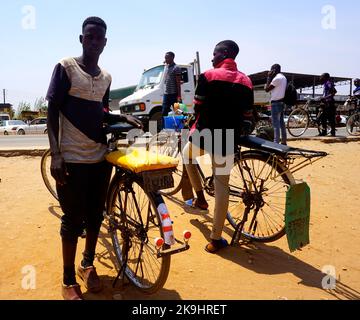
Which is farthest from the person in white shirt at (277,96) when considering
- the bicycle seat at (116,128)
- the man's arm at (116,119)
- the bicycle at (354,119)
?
the bicycle seat at (116,128)

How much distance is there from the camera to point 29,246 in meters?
3.26

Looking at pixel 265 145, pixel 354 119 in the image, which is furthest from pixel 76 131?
pixel 354 119

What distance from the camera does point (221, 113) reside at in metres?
3.06

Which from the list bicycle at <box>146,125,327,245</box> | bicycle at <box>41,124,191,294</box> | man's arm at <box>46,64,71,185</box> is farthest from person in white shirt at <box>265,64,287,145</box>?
man's arm at <box>46,64,71,185</box>

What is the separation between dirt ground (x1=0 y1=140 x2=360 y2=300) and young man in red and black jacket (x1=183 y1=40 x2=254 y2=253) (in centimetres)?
39

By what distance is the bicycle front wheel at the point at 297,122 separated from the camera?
1078 cm

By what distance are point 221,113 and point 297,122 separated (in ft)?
28.8

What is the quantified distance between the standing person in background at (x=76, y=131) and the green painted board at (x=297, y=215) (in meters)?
1.52

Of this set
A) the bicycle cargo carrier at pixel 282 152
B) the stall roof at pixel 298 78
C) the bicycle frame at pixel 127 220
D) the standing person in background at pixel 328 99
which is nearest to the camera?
the bicycle frame at pixel 127 220

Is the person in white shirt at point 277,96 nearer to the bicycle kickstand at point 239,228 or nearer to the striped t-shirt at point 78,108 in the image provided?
the bicycle kickstand at point 239,228

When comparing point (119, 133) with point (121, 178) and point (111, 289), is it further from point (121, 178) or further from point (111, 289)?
point (111, 289)

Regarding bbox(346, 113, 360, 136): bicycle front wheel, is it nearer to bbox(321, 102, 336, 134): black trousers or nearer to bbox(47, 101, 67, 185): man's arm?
bbox(321, 102, 336, 134): black trousers

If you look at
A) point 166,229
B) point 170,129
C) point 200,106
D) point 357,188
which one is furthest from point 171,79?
point 166,229
